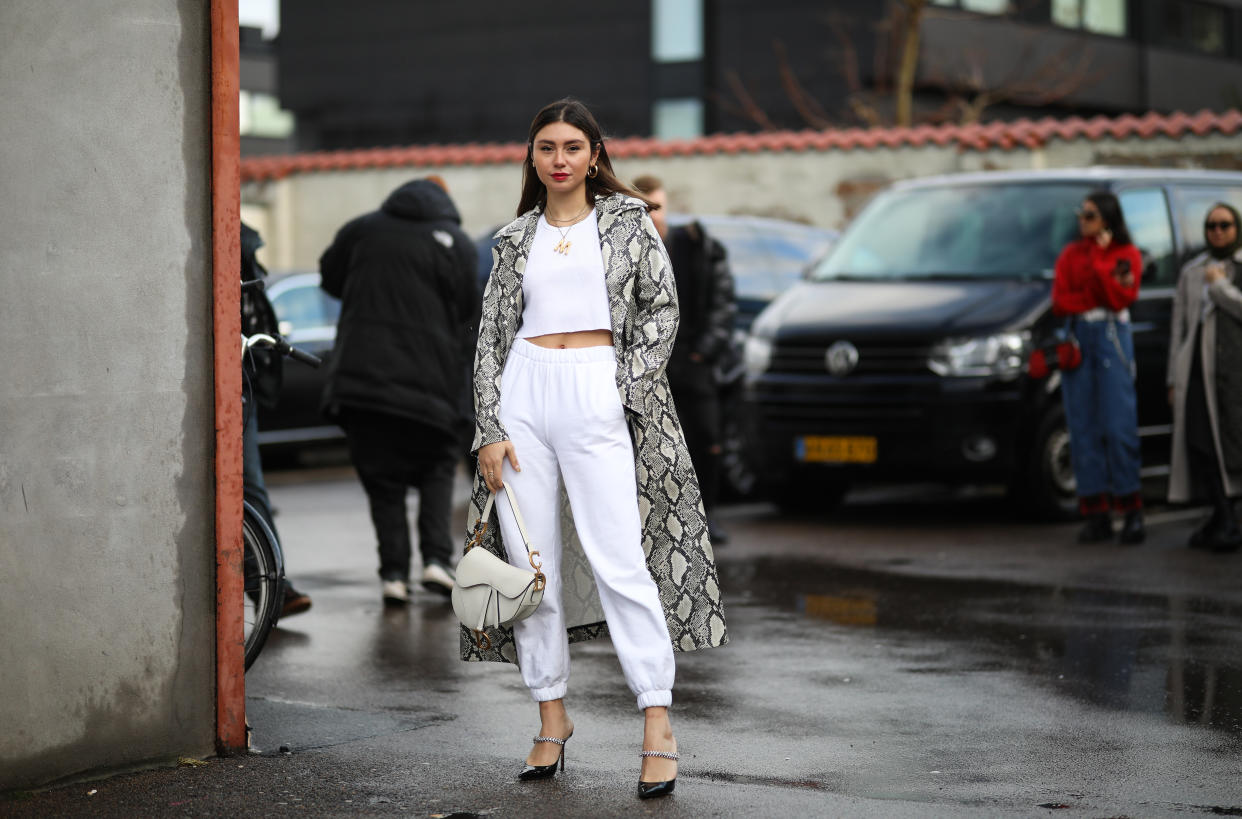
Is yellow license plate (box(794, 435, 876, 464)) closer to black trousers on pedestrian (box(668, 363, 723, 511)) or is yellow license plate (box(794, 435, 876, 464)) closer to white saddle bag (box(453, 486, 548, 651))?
black trousers on pedestrian (box(668, 363, 723, 511))

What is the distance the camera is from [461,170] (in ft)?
68.0

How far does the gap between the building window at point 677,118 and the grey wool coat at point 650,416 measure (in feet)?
89.7

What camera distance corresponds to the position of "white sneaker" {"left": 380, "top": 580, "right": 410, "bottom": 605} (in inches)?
329

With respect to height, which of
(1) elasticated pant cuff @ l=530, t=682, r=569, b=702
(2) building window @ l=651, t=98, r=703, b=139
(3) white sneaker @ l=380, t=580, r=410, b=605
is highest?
(2) building window @ l=651, t=98, r=703, b=139

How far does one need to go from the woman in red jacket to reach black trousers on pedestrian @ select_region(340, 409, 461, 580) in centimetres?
357

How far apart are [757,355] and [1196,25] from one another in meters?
31.5

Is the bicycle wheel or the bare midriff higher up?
the bare midriff

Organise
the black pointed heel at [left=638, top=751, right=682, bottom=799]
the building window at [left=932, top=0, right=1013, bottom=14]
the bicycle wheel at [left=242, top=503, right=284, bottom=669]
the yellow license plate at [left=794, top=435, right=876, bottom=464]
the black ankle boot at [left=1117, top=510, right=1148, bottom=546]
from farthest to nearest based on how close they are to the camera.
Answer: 1. the building window at [left=932, top=0, right=1013, bottom=14]
2. the yellow license plate at [left=794, top=435, right=876, bottom=464]
3. the black ankle boot at [left=1117, top=510, right=1148, bottom=546]
4. the bicycle wheel at [left=242, top=503, right=284, bottom=669]
5. the black pointed heel at [left=638, top=751, right=682, bottom=799]

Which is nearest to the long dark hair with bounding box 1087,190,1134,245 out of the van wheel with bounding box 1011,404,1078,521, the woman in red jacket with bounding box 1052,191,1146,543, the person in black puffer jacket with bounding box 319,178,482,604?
the woman in red jacket with bounding box 1052,191,1146,543

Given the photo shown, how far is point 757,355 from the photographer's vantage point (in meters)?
11.2

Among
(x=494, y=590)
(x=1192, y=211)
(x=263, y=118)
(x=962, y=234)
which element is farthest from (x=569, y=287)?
(x=263, y=118)

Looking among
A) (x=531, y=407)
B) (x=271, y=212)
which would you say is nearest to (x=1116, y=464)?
(x=531, y=407)

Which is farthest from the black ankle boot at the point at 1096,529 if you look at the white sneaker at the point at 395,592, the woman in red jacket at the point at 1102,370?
the white sneaker at the point at 395,592

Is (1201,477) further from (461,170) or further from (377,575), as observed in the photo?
(461,170)
